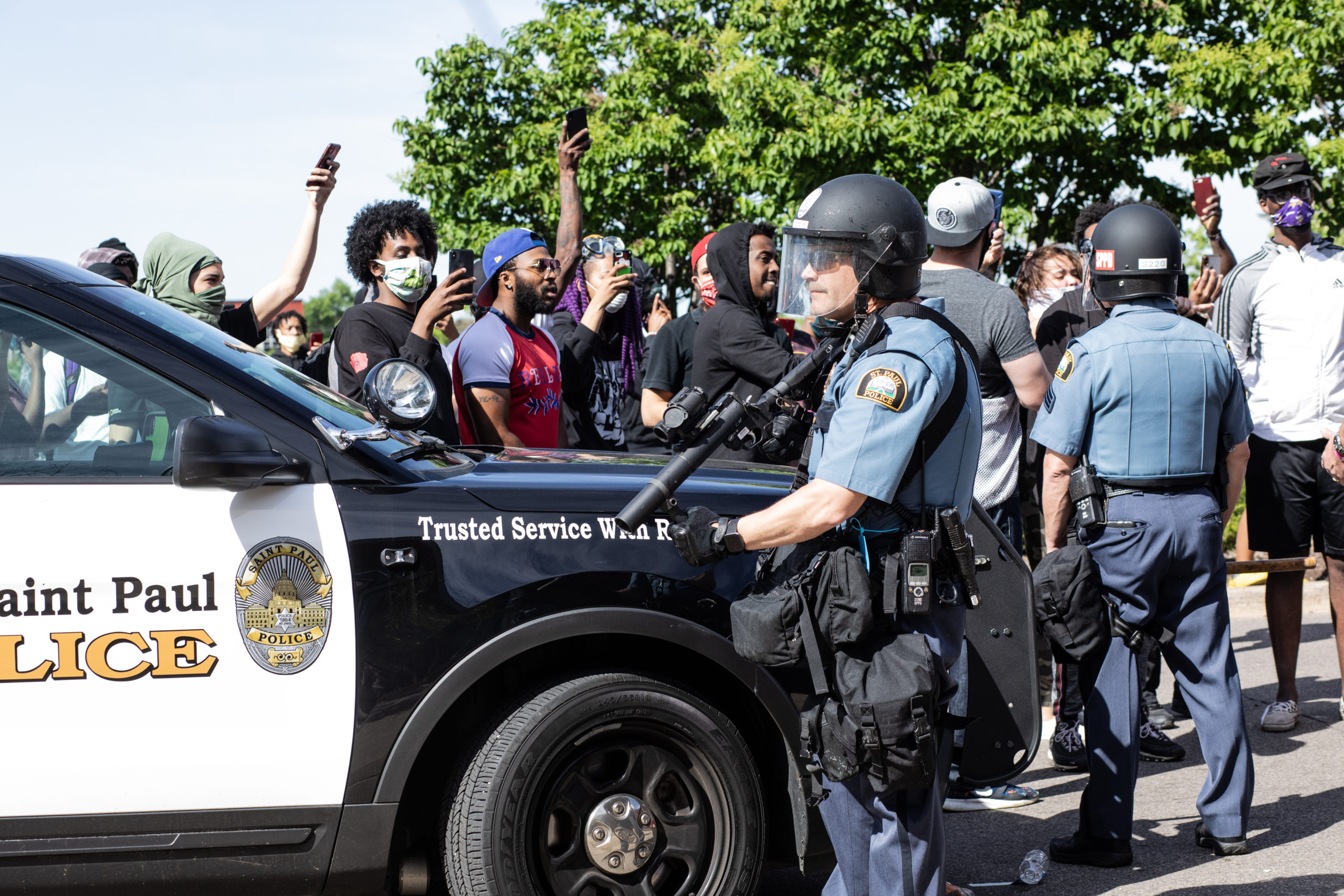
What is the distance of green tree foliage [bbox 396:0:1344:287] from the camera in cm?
1753

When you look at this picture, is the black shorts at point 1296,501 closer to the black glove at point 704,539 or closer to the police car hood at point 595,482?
the police car hood at point 595,482

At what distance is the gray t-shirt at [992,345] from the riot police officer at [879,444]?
1679 millimetres

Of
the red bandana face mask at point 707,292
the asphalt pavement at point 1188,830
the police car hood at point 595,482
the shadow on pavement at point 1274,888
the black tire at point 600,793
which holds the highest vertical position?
the red bandana face mask at point 707,292

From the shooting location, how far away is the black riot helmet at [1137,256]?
3930mm

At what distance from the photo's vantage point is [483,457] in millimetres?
3521

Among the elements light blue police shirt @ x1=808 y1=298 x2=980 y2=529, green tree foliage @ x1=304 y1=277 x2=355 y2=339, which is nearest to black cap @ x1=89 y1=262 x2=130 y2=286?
light blue police shirt @ x1=808 y1=298 x2=980 y2=529

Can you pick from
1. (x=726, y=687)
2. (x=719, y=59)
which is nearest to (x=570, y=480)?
(x=726, y=687)

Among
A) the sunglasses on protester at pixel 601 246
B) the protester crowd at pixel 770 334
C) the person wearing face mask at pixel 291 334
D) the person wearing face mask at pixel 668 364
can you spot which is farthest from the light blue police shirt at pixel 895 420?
the person wearing face mask at pixel 291 334

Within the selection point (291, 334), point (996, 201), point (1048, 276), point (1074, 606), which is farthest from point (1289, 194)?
point (291, 334)

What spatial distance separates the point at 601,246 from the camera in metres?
6.32

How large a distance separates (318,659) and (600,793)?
788 millimetres

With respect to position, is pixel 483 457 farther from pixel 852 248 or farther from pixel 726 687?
pixel 852 248

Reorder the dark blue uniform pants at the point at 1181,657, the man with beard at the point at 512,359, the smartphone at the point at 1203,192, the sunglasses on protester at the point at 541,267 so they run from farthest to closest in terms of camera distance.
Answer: the smartphone at the point at 1203,192 < the sunglasses on protester at the point at 541,267 < the man with beard at the point at 512,359 < the dark blue uniform pants at the point at 1181,657

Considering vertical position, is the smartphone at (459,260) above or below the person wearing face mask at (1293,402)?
above
